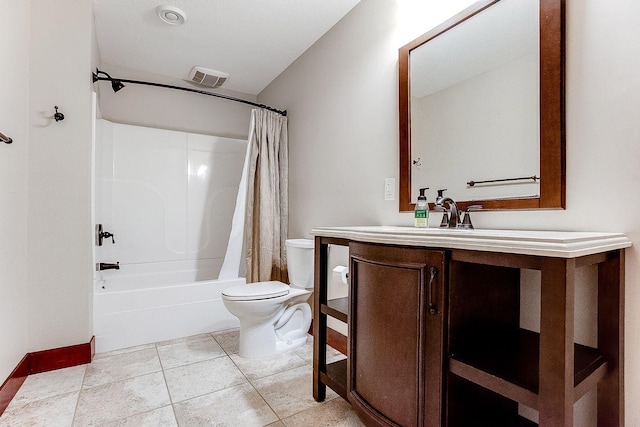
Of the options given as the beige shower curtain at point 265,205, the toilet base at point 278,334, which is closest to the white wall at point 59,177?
the toilet base at point 278,334

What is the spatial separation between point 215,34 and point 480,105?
1977 millimetres

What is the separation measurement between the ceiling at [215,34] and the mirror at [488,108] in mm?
895

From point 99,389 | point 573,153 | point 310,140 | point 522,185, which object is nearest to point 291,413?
point 99,389

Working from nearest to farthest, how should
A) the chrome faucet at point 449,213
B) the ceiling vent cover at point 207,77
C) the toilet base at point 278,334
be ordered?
1. the chrome faucet at point 449,213
2. the toilet base at point 278,334
3. the ceiling vent cover at point 207,77

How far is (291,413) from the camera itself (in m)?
1.48

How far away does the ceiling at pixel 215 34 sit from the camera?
2.07 m

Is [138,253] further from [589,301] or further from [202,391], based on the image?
[589,301]

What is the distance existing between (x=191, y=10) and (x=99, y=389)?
2332 millimetres

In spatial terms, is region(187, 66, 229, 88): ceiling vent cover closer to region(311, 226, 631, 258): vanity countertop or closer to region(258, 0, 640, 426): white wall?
region(258, 0, 640, 426): white wall

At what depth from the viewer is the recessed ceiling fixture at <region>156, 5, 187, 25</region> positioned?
208 cm

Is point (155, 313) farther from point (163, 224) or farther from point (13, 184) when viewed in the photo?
point (13, 184)

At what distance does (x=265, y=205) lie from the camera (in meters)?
Result: 2.69

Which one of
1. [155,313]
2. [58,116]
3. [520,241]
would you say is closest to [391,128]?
[520,241]

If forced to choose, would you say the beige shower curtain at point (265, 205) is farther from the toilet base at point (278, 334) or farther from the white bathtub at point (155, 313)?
the toilet base at point (278, 334)
